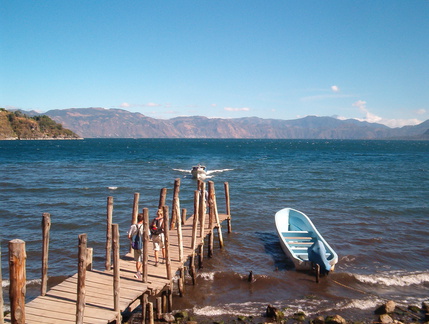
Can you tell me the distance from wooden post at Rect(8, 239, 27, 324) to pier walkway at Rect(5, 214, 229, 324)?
66.2 inches

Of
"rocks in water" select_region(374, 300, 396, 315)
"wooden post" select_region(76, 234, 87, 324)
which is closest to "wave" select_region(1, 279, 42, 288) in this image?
"wooden post" select_region(76, 234, 87, 324)

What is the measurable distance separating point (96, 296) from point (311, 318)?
21.8 ft

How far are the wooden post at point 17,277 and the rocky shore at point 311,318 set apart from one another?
187 inches

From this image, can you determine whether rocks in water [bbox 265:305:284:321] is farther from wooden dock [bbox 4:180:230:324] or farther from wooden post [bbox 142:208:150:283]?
wooden post [bbox 142:208:150:283]

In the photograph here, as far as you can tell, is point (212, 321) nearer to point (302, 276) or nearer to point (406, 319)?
point (302, 276)

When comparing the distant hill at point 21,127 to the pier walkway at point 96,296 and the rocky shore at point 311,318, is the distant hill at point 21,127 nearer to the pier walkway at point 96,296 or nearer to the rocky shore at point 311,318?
the pier walkway at point 96,296

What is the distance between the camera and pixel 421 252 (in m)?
17.8

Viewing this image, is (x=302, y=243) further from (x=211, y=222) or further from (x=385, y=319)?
(x=385, y=319)

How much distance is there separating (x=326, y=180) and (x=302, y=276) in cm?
2906

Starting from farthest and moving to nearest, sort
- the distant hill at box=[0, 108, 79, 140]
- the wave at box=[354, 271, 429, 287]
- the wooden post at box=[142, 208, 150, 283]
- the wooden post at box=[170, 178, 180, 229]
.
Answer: the distant hill at box=[0, 108, 79, 140] < the wave at box=[354, 271, 429, 287] < the wooden post at box=[170, 178, 180, 229] < the wooden post at box=[142, 208, 150, 283]

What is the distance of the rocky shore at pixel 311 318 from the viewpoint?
10953 millimetres

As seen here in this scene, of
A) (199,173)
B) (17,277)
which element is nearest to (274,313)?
(17,277)

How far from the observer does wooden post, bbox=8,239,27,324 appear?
6.47 meters

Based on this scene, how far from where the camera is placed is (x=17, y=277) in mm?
6566
